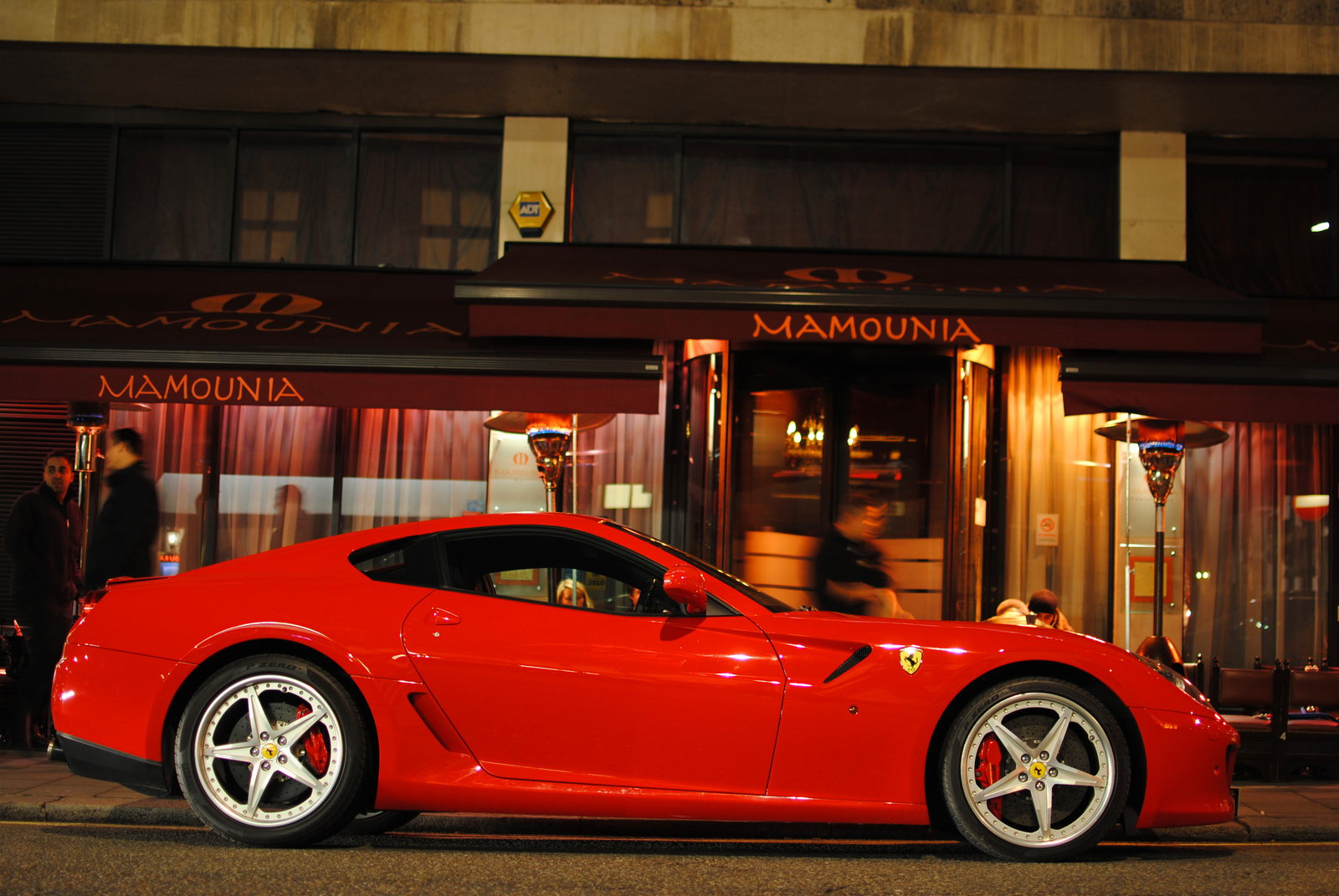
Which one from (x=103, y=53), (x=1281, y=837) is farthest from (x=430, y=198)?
(x=1281, y=837)

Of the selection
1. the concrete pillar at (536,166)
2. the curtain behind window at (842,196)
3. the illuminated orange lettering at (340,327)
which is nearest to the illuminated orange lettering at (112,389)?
the illuminated orange lettering at (340,327)

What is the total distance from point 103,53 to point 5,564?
14.3 ft

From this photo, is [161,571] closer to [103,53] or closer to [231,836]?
[103,53]

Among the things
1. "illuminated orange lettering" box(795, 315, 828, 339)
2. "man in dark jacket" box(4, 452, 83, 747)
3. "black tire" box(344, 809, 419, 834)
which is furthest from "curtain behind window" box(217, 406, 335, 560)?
"black tire" box(344, 809, 419, 834)

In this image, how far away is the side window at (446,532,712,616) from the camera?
447 cm

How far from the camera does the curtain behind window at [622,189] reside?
965cm

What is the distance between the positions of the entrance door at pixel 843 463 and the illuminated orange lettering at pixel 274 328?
11.7 ft

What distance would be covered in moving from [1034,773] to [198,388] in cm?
601

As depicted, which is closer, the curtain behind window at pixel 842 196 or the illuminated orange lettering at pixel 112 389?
the illuminated orange lettering at pixel 112 389

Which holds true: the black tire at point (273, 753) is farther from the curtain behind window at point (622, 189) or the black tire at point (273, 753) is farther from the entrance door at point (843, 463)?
the curtain behind window at point (622, 189)

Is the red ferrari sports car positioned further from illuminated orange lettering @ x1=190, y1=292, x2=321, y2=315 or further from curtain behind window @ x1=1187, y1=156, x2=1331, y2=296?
curtain behind window @ x1=1187, y1=156, x2=1331, y2=296

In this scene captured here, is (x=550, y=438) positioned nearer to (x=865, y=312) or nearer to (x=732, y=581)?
(x=865, y=312)

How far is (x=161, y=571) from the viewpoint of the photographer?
974 centimetres

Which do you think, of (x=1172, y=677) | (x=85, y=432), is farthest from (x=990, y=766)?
(x=85, y=432)
